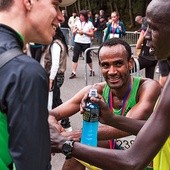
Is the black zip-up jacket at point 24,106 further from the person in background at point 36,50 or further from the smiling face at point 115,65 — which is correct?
the person in background at point 36,50

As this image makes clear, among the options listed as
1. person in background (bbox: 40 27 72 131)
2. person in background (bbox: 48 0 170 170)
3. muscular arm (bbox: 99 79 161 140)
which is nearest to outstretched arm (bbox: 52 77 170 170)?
person in background (bbox: 48 0 170 170)

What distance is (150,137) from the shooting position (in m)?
2.22

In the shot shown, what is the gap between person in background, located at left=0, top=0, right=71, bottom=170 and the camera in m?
1.70

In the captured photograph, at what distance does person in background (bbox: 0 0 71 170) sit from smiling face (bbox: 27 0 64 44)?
0.7 inches

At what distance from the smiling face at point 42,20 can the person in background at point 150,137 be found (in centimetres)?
59

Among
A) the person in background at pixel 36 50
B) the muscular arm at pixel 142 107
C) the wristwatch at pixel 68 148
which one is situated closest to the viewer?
the wristwatch at pixel 68 148

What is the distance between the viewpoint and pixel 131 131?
2.98 meters

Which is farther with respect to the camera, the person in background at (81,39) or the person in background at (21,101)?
the person in background at (81,39)

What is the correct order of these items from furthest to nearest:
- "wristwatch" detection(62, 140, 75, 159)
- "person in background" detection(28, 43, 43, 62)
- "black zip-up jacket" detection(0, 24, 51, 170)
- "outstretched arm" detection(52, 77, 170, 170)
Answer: "person in background" detection(28, 43, 43, 62), "wristwatch" detection(62, 140, 75, 159), "outstretched arm" detection(52, 77, 170, 170), "black zip-up jacket" detection(0, 24, 51, 170)

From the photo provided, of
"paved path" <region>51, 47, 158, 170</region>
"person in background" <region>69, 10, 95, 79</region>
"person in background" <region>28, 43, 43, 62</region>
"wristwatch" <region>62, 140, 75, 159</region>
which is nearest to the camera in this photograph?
"wristwatch" <region>62, 140, 75, 159</region>

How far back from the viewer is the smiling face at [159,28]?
2.42 m

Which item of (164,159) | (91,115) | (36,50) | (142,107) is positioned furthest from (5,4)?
(36,50)

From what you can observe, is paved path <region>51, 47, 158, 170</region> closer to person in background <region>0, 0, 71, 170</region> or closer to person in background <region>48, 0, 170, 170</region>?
person in background <region>48, 0, 170, 170</region>

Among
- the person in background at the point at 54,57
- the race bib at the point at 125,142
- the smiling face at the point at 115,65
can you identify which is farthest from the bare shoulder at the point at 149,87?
the person in background at the point at 54,57
